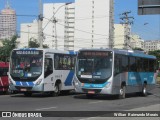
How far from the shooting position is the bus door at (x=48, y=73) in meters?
25.5

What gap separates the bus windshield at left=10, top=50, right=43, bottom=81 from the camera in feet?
82.8

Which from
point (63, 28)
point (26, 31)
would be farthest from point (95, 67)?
point (26, 31)

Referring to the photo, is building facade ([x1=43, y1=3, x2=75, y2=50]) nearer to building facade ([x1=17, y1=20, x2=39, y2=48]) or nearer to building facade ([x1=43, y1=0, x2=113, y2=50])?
building facade ([x1=43, y1=0, x2=113, y2=50])

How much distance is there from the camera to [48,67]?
2584 cm

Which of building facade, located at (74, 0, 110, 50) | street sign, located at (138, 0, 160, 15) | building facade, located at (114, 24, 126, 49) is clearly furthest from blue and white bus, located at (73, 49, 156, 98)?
building facade, located at (114, 24, 126, 49)

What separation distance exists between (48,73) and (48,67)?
1.19 ft

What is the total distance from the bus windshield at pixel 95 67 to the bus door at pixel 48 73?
202cm

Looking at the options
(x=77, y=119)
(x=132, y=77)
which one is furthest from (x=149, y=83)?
(x=77, y=119)

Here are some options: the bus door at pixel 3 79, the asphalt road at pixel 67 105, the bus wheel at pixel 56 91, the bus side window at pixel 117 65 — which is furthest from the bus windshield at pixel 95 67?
the bus door at pixel 3 79

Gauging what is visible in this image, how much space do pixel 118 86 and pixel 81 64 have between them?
8.14ft

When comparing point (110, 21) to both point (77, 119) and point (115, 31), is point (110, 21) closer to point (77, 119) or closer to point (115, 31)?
point (115, 31)

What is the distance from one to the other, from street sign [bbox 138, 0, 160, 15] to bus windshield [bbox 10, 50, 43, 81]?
835 centimetres

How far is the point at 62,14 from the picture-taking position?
4911 inches

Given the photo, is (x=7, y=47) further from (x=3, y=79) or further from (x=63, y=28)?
(x=63, y=28)
